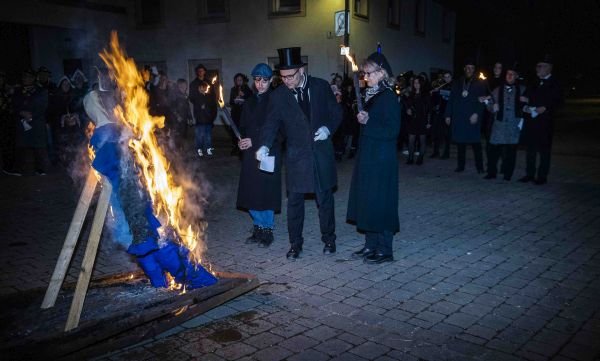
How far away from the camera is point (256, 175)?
604 centimetres

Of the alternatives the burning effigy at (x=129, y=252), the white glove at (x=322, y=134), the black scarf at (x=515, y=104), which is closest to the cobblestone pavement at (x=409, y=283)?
the burning effigy at (x=129, y=252)

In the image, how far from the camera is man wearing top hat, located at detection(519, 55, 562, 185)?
8883 millimetres

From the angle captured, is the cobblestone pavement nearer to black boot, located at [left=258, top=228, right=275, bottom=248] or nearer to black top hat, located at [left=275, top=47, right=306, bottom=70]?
black boot, located at [left=258, top=228, right=275, bottom=248]

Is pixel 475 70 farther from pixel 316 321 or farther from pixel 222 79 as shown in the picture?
pixel 222 79

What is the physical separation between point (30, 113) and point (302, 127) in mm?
7994

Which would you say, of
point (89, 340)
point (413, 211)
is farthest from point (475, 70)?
point (89, 340)

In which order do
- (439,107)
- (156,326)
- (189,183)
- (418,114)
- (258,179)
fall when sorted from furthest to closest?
(439,107) → (418,114) → (189,183) → (258,179) → (156,326)

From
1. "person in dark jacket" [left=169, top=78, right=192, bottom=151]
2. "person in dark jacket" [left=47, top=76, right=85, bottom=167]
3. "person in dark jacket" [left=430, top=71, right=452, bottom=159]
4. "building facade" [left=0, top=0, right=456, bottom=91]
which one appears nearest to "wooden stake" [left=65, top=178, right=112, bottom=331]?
"person in dark jacket" [left=47, top=76, right=85, bottom=167]

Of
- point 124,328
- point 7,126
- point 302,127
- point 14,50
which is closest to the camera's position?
point 124,328

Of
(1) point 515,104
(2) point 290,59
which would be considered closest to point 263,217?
(2) point 290,59

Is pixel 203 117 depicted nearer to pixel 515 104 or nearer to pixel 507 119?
pixel 507 119

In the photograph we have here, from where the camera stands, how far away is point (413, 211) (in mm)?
7613

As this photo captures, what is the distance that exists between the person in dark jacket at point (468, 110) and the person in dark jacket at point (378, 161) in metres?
5.91

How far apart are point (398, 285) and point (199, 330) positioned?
1949 mm
